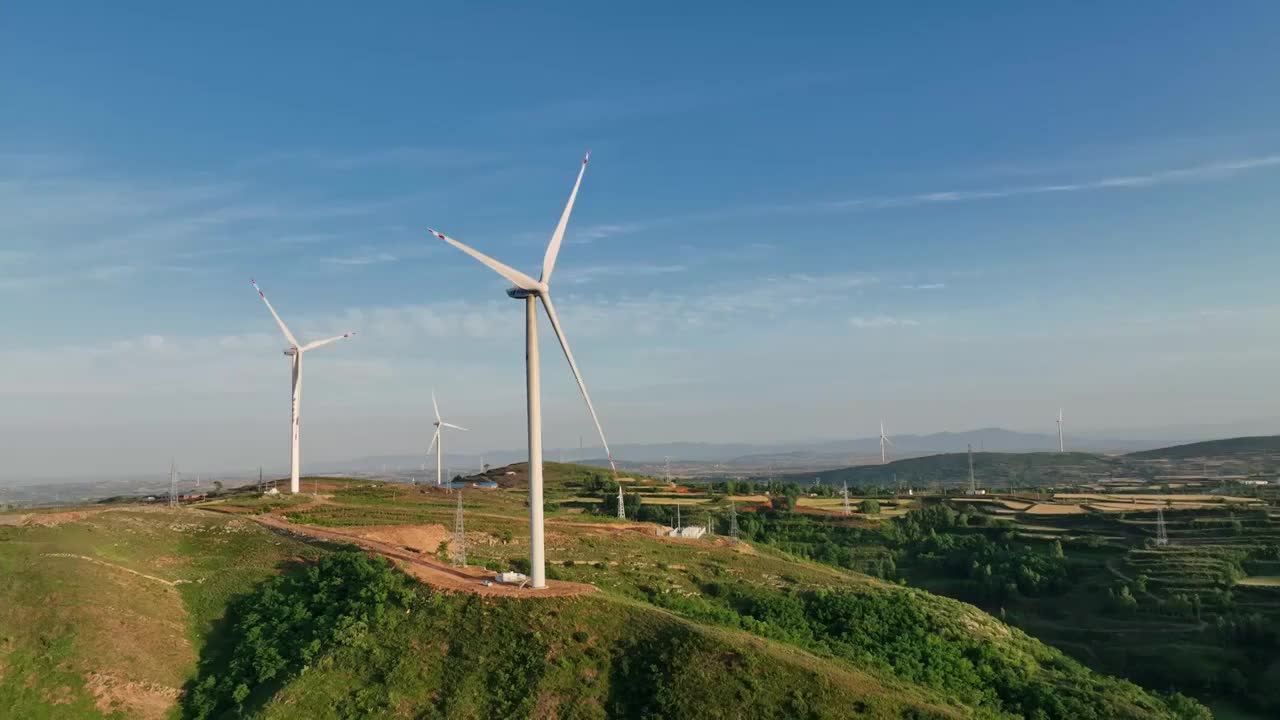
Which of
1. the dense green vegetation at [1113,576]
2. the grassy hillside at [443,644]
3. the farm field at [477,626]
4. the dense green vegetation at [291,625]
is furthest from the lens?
the dense green vegetation at [1113,576]

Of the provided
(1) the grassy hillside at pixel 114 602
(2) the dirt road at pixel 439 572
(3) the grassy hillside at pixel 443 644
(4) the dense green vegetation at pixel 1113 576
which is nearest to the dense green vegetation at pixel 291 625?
(3) the grassy hillside at pixel 443 644

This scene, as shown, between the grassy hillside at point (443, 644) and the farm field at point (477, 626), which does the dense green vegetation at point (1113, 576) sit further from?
the farm field at point (477, 626)

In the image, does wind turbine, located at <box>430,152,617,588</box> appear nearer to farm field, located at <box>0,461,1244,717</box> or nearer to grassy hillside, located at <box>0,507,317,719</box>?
farm field, located at <box>0,461,1244,717</box>

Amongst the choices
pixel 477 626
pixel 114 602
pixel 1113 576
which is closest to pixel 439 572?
pixel 477 626

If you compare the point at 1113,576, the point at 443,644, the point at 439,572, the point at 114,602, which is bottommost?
the point at 1113,576

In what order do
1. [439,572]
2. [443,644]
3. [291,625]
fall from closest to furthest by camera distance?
[443,644]
[291,625]
[439,572]

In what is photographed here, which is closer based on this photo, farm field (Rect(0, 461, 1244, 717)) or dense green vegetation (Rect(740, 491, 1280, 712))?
farm field (Rect(0, 461, 1244, 717))

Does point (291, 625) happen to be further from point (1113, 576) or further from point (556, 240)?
point (1113, 576)

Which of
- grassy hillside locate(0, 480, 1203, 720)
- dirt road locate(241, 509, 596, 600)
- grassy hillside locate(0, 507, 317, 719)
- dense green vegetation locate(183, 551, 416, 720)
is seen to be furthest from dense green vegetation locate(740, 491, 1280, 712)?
grassy hillside locate(0, 507, 317, 719)

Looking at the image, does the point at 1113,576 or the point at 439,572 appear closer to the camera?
the point at 439,572

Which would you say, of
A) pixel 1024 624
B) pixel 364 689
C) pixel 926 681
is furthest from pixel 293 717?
pixel 1024 624
